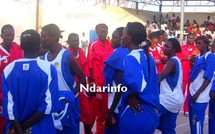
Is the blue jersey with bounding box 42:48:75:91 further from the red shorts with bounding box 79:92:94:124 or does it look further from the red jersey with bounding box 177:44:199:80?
the red jersey with bounding box 177:44:199:80

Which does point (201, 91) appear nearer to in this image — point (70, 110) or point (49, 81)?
point (70, 110)

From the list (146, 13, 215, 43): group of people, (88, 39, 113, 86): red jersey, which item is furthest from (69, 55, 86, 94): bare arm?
(146, 13, 215, 43): group of people

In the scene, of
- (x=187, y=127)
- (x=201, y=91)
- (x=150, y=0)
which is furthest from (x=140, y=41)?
(x=150, y=0)

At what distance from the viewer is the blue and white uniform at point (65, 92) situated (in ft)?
16.5

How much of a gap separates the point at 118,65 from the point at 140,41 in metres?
0.94

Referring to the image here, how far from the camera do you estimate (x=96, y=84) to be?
24.1ft

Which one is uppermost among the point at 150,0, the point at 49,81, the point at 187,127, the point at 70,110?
the point at 150,0

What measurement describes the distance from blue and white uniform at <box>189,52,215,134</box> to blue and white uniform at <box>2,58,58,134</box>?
3157mm

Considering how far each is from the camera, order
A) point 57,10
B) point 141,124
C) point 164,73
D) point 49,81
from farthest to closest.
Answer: point 57,10
point 164,73
point 141,124
point 49,81

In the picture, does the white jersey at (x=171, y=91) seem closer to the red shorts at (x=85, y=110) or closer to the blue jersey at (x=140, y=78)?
the red shorts at (x=85, y=110)

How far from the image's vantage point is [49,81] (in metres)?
4.08

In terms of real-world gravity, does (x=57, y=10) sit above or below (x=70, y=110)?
above

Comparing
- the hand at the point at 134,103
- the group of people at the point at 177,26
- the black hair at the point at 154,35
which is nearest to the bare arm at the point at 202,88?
the hand at the point at 134,103

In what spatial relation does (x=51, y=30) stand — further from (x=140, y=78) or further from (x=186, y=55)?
(x=186, y=55)
